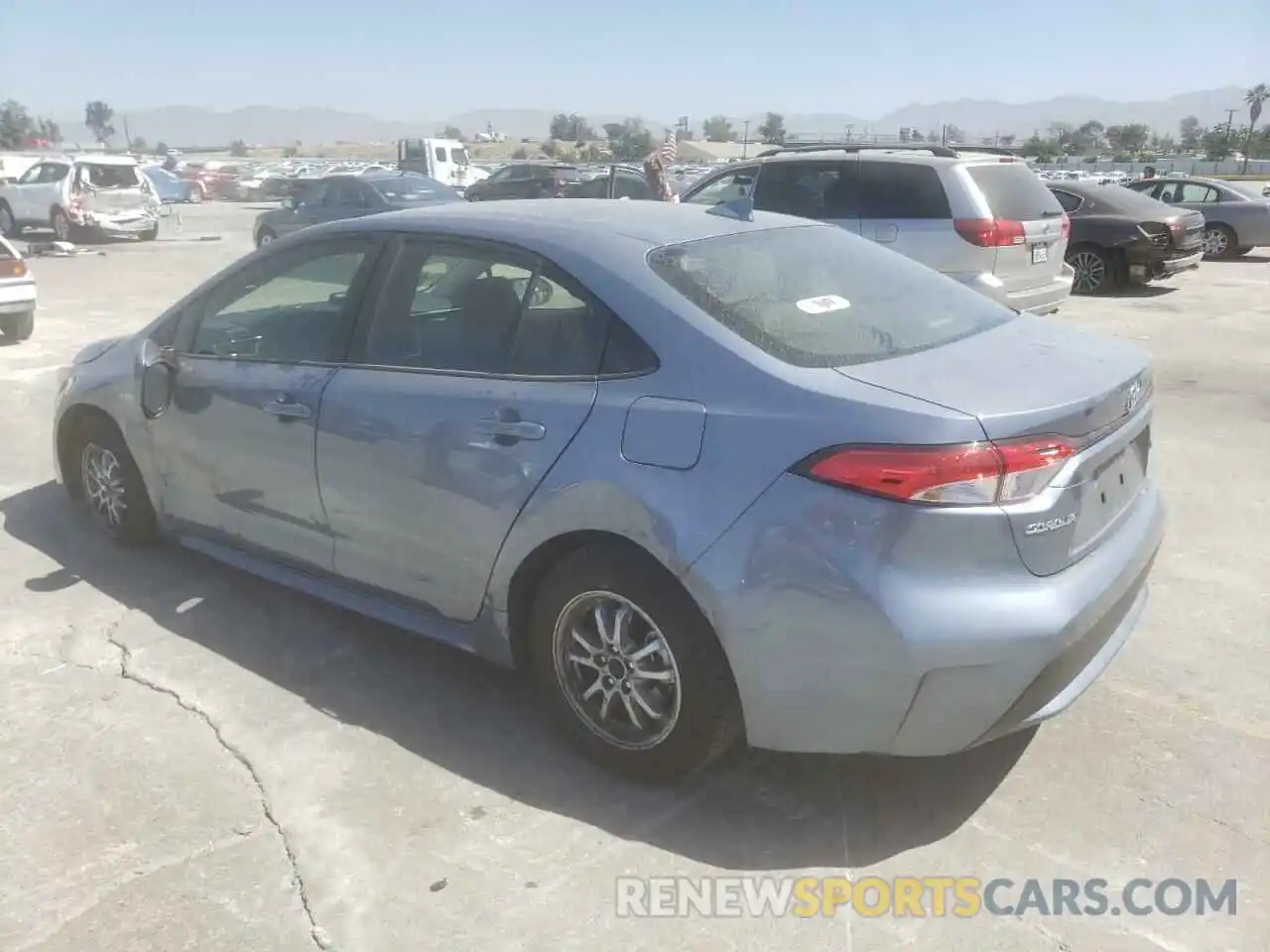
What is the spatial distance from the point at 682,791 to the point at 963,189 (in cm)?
725

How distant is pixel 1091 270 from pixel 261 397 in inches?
512

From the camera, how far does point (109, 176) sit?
21922 millimetres

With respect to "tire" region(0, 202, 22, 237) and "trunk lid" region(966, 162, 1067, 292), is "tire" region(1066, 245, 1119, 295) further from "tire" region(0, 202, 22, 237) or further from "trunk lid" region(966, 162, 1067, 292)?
"tire" region(0, 202, 22, 237)

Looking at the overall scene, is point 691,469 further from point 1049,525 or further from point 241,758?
point 241,758

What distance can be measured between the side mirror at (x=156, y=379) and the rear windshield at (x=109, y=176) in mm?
20123

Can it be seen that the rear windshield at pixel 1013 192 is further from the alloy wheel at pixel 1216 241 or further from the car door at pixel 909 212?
the alloy wheel at pixel 1216 241

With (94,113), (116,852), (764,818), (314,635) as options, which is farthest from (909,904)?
(94,113)

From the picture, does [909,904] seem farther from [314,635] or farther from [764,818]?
[314,635]

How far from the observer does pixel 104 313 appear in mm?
12406

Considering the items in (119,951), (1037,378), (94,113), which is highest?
(94,113)

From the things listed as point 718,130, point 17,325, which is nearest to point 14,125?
point 718,130

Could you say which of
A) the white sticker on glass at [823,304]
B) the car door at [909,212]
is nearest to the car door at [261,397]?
the white sticker on glass at [823,304]

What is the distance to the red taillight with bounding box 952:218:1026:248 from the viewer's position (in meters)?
8.83

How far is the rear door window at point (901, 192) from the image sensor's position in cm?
902
